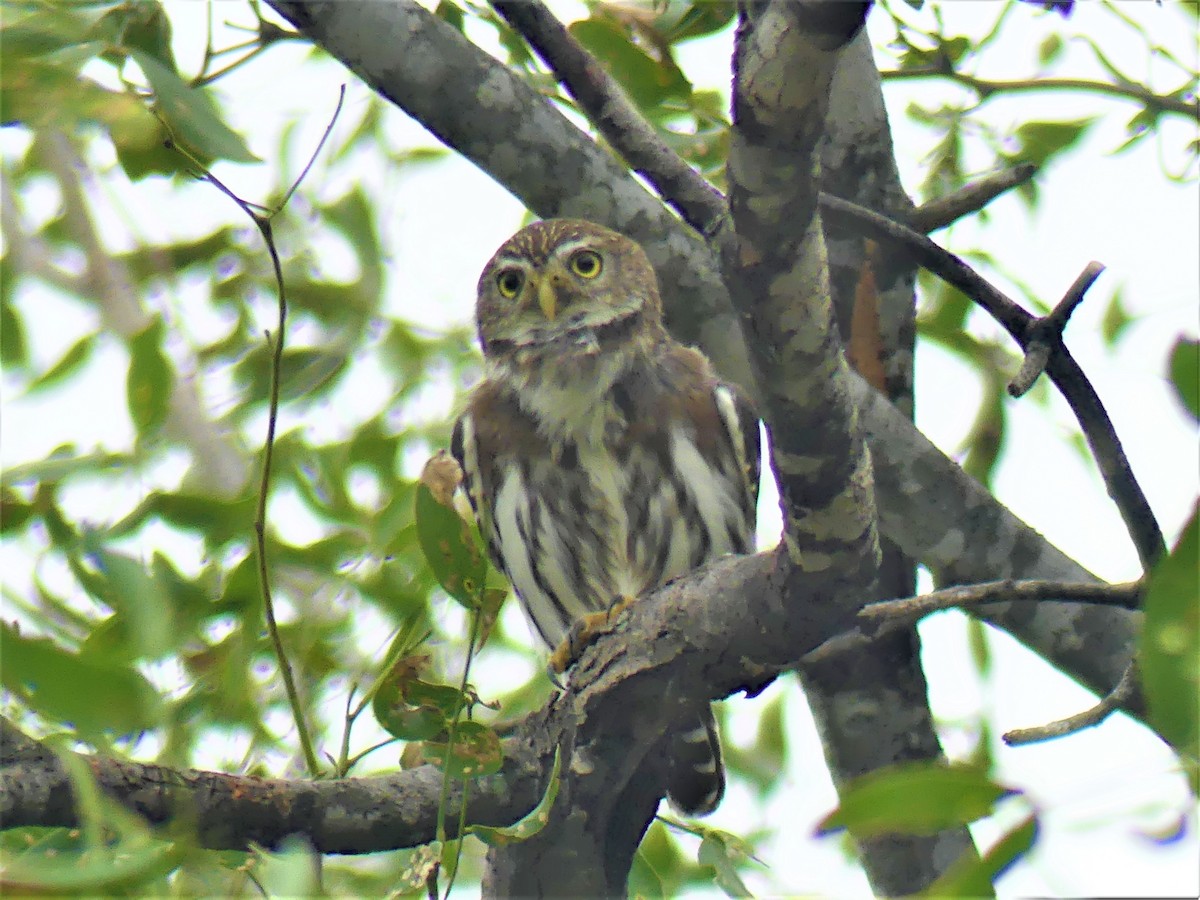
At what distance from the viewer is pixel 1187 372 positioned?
108 centimetres

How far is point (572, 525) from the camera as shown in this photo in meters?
3.57

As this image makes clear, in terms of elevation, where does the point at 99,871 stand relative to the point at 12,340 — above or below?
below

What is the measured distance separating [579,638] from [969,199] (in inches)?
43.5

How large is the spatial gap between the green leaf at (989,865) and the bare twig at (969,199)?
185cm

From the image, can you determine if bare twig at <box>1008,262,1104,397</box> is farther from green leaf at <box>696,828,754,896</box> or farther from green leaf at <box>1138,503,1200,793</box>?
green leaf at <box>1138,503,1200,793</box>

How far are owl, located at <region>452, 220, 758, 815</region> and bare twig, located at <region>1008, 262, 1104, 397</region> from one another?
146 centimetres

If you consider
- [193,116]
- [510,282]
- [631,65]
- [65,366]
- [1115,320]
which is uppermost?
[510,282]

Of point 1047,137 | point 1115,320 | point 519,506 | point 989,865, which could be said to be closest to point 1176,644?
point 989,865

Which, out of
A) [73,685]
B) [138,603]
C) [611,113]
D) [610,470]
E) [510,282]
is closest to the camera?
[73,685]

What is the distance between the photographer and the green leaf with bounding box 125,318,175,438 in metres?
Answer: 2.51

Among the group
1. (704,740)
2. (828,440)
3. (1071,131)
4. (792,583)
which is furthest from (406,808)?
(1071,131)

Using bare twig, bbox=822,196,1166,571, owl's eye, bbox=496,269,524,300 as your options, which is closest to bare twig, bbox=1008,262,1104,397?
bare twig, bbox=822,196,1166,571

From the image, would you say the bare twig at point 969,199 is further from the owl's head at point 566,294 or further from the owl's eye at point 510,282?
the owl's eye at point 510,282

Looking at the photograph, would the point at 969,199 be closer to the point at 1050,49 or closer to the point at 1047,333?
the point at 1047,333
